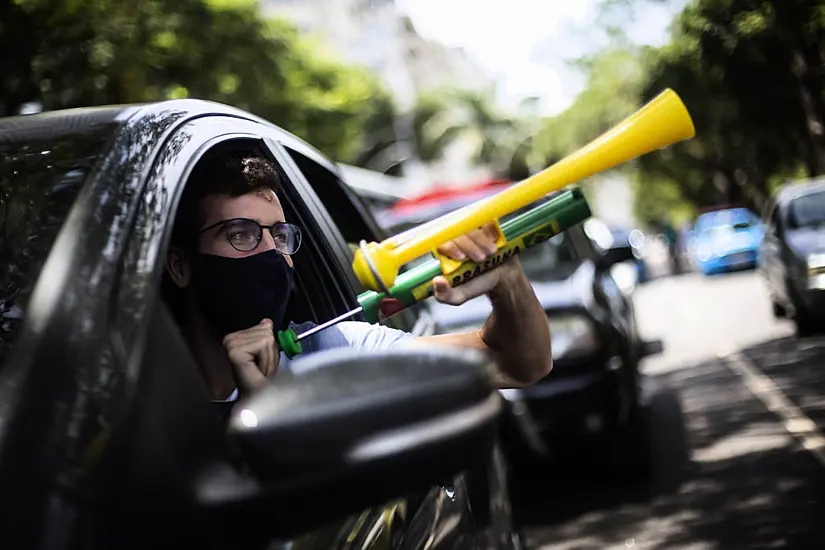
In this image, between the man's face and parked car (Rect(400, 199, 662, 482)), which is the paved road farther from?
the man's face

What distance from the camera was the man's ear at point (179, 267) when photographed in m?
1.92

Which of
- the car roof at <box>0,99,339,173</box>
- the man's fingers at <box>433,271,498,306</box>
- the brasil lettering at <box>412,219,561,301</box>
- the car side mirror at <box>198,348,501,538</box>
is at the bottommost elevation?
the car side mirror at <box>198,348,501,538</box>

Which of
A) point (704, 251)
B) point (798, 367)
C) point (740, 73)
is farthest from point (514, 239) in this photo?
point (704, 251)

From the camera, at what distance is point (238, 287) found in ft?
6.32

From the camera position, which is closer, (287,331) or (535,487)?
(287,331)

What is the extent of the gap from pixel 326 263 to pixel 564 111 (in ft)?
158

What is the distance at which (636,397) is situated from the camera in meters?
6.90

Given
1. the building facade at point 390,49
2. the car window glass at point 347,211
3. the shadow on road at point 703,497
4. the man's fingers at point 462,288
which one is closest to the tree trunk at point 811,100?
the shadow on road at point 703,497

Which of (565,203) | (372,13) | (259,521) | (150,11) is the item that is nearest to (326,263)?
(565,203)

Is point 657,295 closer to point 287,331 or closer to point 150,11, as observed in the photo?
point 150,11

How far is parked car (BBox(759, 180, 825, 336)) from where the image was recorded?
432 inches

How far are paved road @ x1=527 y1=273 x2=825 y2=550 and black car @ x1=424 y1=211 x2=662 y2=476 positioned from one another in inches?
10.9

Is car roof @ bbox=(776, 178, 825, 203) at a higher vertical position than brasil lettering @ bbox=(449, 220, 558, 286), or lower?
higher

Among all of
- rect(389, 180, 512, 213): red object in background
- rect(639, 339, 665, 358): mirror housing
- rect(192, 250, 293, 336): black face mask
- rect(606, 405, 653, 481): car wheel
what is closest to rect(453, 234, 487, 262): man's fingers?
rect(192, 250, 293, 336): black face mask
